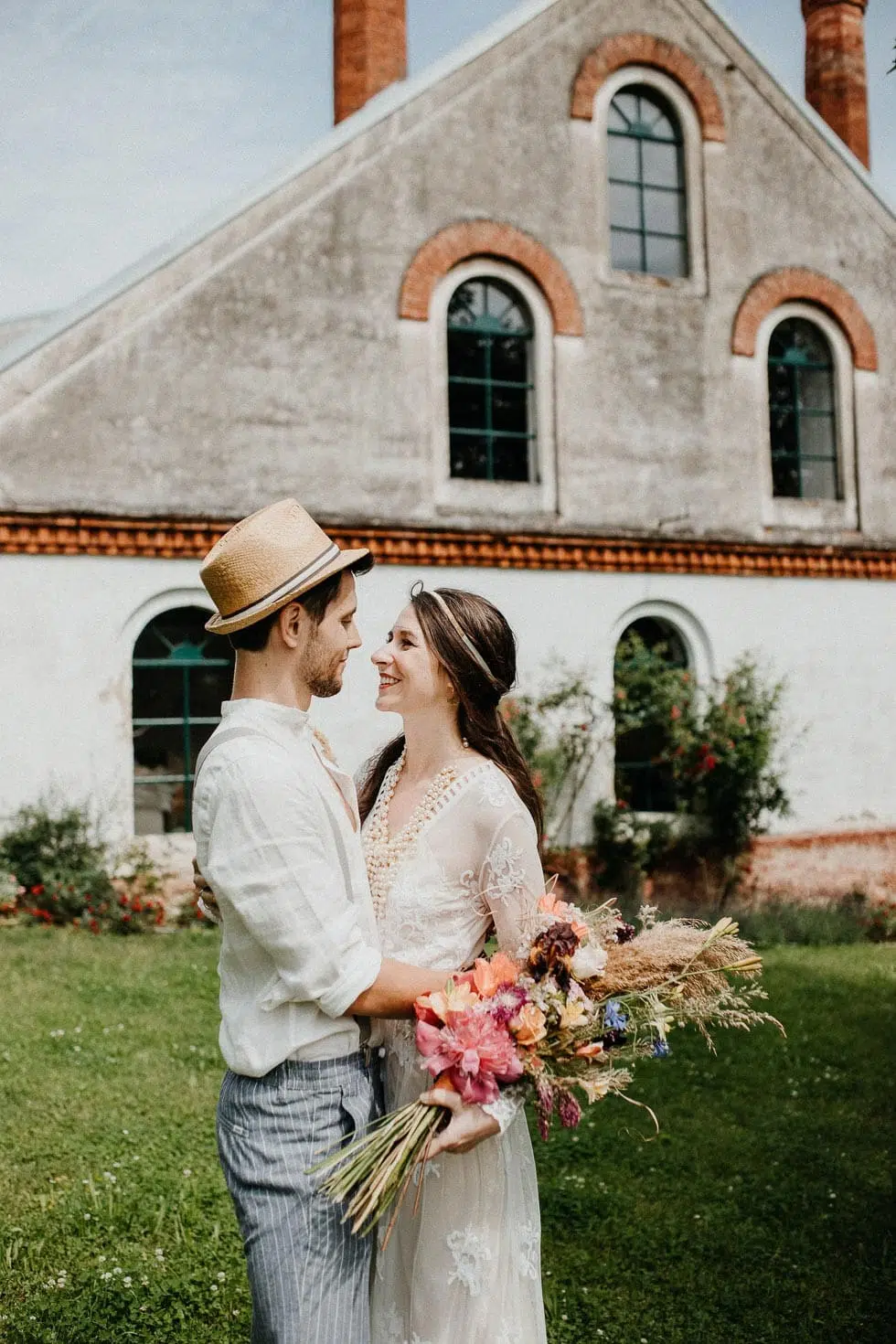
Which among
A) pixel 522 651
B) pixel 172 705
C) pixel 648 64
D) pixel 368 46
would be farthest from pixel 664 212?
pixel 172 705

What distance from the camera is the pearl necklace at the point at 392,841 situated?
2.98 m

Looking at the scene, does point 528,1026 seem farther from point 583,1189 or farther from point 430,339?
point 430,339

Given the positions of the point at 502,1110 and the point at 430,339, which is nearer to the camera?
the point at 502,1110

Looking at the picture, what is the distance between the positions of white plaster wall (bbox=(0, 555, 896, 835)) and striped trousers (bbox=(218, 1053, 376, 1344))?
805 centimetres

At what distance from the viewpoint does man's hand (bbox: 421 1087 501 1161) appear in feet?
7.92

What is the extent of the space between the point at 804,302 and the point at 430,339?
15.1 feet

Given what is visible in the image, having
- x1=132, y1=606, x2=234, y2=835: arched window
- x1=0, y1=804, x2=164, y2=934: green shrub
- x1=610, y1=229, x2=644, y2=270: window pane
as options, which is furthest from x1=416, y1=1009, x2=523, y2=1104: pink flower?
x1=610, y1=229, x2=644, y2=270: window pane

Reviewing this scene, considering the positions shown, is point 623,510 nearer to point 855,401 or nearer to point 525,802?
point 855,401

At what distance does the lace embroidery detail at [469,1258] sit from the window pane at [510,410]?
9920 millimetres

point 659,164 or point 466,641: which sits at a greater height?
point 659,164

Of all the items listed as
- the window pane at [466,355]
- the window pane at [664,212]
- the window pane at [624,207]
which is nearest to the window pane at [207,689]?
the window pane at [466,355]

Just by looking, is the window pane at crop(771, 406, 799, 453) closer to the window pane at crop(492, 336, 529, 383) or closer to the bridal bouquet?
the window pane at crop(492, 336, 529, 383)

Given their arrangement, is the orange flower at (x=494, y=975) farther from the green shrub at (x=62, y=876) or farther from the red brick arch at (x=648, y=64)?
the red brick arch at (x=648, y=64)

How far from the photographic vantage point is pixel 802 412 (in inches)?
526
